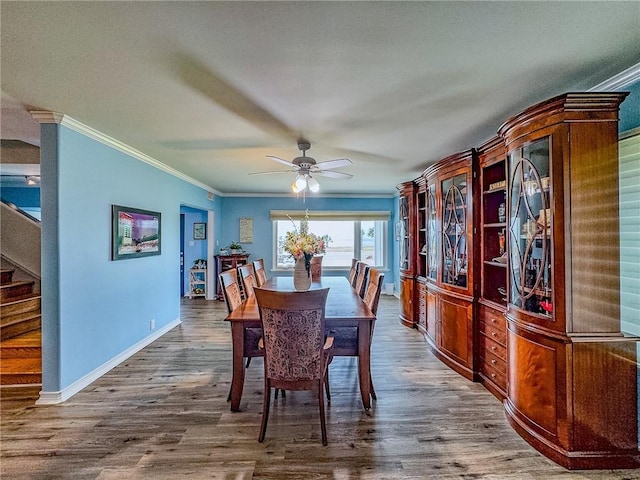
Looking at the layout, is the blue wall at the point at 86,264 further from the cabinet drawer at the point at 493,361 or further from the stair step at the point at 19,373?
the cabinet drawer at the point at 493,361

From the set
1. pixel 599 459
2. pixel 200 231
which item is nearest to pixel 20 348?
pixel 200 231

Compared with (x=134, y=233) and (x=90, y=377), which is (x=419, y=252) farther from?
(x=90, y=377)

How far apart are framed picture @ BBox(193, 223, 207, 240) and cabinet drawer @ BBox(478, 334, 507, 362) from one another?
256 inches

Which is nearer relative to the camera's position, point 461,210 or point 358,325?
point 358,325

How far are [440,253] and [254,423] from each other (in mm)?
2681

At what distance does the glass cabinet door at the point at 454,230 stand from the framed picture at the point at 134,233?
3785 mm

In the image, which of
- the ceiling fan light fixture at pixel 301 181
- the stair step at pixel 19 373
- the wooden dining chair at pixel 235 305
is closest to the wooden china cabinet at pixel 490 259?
the ceiling fan light fixture at pixel 301 181

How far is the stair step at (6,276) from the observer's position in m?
3.88

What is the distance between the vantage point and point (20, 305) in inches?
143

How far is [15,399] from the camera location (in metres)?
2.77

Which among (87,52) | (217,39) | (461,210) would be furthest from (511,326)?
(87,52)

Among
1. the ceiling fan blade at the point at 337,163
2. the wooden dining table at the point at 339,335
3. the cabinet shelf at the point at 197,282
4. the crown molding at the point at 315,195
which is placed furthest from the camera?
the crown molding at the point at 315,195

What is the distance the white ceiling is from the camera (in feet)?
4.89

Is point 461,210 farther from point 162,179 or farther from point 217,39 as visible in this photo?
point 162,179
